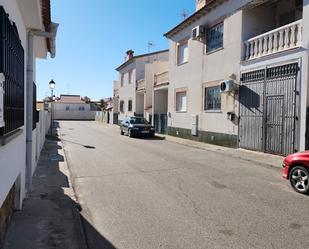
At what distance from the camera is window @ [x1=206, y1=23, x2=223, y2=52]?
62.9 ft

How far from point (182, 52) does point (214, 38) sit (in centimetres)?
514

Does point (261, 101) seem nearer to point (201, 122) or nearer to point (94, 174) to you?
point (201, 122)

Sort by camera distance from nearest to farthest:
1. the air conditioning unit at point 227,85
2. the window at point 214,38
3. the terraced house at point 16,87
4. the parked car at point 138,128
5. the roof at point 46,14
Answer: the terraced house at point 16,87 → the roof at point 46,14 → the air conditioning unit at point 227,85 → the window at point 214,38 → the parked car at point 138,128

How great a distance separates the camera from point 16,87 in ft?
17.4

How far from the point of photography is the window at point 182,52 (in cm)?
2411

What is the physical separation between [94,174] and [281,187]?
5.08m

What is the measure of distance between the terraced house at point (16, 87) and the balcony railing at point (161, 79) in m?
18.9

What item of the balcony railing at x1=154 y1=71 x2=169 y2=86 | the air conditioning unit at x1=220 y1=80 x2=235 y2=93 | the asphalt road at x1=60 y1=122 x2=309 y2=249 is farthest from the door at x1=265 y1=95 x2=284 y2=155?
the balcony railing at x1=154 y1=71 x2=169 y2=86

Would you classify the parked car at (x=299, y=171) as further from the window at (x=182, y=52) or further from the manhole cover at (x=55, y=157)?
the window at (x=182, y=52)

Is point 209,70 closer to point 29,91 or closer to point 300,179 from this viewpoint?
point 300,179

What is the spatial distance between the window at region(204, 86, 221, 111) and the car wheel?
11202 millimetres

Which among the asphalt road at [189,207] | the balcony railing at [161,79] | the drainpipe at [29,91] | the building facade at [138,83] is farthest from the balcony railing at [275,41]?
the building facade at [138,83]

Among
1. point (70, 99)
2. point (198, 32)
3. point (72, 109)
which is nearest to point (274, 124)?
point (198, 32)

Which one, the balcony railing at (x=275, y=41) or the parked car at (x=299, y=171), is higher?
the balcony railing at (x=275, y=41)
